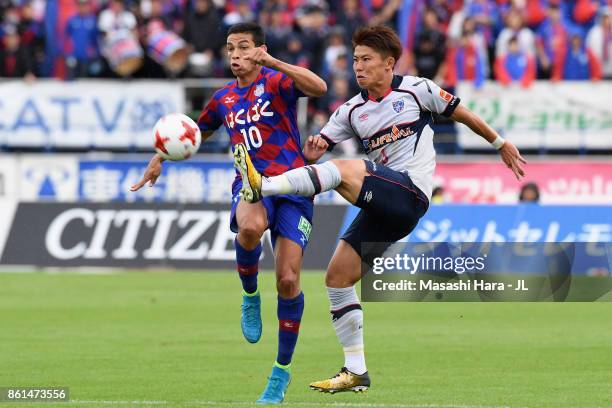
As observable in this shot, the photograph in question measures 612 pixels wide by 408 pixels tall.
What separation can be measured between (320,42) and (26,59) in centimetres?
572

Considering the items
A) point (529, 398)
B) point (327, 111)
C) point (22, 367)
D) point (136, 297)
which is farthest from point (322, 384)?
point (327, 111)

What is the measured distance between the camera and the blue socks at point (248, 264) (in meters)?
10.2

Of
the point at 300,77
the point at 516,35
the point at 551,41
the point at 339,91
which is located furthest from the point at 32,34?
the point at 300,77

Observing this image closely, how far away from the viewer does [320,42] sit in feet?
81.6

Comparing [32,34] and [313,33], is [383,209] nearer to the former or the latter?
[313,33]

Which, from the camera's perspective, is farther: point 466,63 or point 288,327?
point 466,63

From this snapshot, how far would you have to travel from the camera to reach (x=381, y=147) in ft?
31.4

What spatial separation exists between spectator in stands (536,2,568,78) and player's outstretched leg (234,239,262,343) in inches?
622

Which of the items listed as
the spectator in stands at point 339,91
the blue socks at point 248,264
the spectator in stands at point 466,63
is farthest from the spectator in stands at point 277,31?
the blue socks at point 248,264

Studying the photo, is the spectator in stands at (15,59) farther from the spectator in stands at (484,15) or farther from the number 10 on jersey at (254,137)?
the number 10 on jersey at (254,137)

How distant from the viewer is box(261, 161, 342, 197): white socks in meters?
8.65

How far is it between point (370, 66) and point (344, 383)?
90.8 inches

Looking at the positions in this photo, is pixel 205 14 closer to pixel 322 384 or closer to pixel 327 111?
pixel 327 111

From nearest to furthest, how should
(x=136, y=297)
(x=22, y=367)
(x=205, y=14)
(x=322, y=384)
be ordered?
1. (x=322, y=384)
2. (x=22, y=367)
3. (x=136, y=297)
4. (x=205, y=14)
